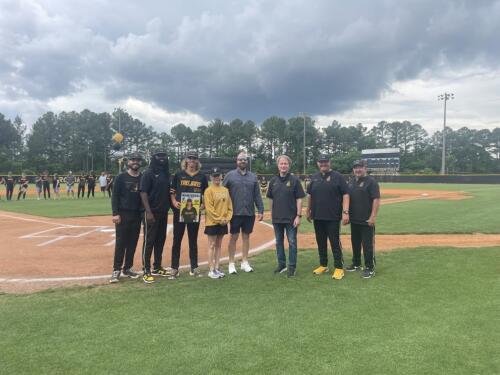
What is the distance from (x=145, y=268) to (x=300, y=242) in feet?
15.0

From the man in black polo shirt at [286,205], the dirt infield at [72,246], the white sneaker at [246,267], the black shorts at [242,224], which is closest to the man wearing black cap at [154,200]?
the dirt infield at [72,246]

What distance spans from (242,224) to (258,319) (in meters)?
2.47

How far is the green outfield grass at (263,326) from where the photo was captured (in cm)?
332

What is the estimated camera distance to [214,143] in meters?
103

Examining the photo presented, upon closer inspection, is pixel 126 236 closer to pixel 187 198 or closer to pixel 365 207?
pixel 187 198

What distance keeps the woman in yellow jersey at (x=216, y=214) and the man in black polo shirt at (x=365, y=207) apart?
6.79 feet

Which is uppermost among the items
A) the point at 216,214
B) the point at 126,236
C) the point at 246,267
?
the point at 216,214

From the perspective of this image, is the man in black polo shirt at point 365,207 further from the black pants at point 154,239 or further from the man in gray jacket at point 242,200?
the black pants at point 154,239

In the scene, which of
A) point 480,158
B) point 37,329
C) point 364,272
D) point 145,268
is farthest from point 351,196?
point 480,158

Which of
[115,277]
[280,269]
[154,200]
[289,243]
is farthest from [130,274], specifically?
[289,243]

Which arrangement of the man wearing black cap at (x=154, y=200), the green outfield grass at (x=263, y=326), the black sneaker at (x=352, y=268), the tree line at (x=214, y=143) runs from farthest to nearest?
the tree line at (x=214, y=143) → the black sneaker at (x=352, y=268) → the man wearing black cap at (x=154, y=200) → the green outfield grass at (x=263, y=326)

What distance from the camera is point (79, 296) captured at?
5289 mm

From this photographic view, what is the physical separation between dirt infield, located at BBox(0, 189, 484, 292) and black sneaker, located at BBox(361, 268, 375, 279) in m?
2.51

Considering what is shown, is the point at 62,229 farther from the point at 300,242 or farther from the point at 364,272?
the point at 364,272
